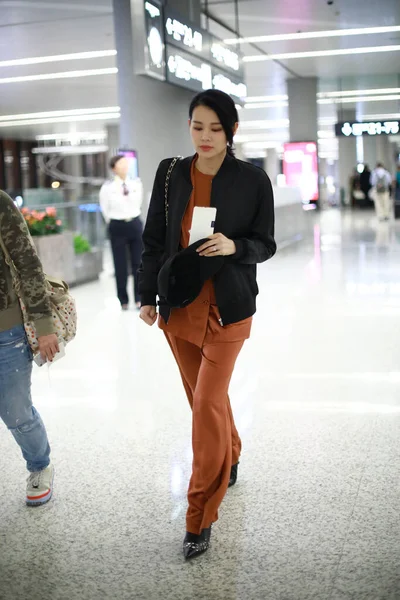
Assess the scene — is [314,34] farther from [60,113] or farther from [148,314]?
[60,113]

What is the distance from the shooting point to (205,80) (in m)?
9.89

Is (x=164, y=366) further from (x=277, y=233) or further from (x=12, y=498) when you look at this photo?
(x=277, y=233)

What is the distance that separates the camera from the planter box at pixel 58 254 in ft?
30.9

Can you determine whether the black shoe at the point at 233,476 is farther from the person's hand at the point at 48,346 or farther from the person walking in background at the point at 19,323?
the person's hand at the point at 48,346

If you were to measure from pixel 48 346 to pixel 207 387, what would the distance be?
1.98 ft

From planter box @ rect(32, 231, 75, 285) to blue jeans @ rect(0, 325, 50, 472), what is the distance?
6.29 m

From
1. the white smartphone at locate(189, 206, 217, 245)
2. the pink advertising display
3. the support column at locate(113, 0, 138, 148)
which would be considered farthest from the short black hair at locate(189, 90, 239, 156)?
the pink advertising display

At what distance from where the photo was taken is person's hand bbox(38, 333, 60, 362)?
2.84 metres

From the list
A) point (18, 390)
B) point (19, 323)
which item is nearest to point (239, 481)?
point (18, 390)

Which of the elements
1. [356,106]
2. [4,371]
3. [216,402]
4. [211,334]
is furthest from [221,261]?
[356,106]

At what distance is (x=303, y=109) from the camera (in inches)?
887

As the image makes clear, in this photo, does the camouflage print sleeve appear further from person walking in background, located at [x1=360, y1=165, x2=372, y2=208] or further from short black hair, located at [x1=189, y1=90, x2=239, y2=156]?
person walking in background, located at [x1=360, y1=165, x2=372, y2=208]

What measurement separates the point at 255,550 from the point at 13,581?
0.82 metres

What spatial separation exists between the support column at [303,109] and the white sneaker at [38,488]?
2007cm
